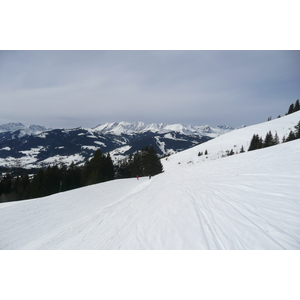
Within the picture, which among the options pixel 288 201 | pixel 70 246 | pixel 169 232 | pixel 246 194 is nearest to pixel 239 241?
pixel 169 232

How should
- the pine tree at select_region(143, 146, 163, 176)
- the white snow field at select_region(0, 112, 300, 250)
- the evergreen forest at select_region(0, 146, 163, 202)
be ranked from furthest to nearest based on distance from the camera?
1. the pine tree at select_region(143, 146, 163, 176)
2. the evergreen forest at select_region(0, 146, 163, 202)
3. the white snow field at select_region(0, 112, 300, 250)

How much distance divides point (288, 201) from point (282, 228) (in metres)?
2.37

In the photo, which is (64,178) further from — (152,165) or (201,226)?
(201,226)

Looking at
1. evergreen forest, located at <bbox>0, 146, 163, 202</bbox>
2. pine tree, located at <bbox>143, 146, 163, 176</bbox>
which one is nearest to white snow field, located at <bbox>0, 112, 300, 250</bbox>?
evergreen forest, located at <bbox>0, 146, 163, 202</bbox>

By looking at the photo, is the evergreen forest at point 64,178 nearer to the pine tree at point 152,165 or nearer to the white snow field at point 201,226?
the pine tree at point 152,165

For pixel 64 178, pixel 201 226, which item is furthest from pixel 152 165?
pixel 201 226

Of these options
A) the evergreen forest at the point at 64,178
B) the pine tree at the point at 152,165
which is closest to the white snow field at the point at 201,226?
the evergreen forest at the point at 64,178

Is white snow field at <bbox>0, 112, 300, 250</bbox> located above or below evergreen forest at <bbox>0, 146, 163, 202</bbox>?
above

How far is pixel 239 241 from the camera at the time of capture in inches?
165

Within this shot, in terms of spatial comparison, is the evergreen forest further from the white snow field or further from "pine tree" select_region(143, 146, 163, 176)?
the white snow field

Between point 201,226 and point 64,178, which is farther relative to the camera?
point 64,178

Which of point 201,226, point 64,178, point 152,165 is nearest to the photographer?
point 201,226

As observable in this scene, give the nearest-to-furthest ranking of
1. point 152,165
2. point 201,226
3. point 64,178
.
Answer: point 201,226 → point 64,178 → point 152,165

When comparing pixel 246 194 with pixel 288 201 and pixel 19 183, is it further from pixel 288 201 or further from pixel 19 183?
pixel 19 183
